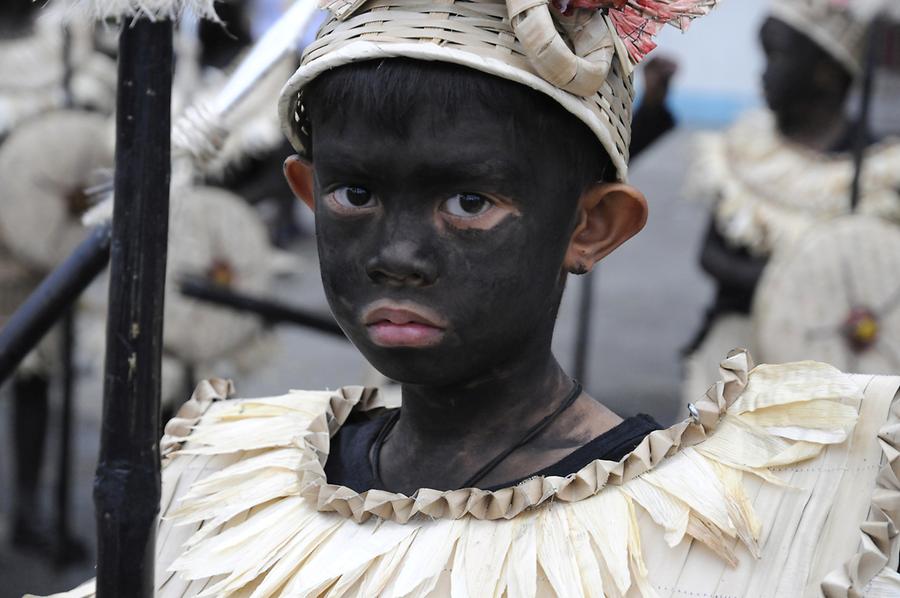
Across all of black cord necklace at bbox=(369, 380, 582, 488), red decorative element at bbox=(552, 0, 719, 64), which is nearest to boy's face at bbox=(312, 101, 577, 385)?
black cord necklace at bbox=(369, 380, 582, 488)

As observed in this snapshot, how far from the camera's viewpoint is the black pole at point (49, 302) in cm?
230

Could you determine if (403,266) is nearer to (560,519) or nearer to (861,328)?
(560,519)

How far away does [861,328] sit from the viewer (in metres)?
4.34

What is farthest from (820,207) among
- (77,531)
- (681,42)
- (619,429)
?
(681,42)

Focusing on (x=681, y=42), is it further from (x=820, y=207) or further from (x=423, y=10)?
(x=423, y=10)

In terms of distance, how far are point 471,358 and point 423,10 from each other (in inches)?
16.6

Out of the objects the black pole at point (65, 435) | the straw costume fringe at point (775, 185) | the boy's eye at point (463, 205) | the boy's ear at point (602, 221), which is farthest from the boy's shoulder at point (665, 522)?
the straw costume fringe at point (775, 185)

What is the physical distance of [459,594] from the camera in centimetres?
161

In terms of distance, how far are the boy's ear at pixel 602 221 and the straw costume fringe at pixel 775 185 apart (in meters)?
3.25

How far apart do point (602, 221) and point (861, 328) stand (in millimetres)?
2727

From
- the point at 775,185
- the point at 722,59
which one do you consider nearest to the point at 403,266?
the point at 775,185

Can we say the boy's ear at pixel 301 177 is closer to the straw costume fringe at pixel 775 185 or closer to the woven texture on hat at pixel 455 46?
the woven texture on hat at pixel 455 46

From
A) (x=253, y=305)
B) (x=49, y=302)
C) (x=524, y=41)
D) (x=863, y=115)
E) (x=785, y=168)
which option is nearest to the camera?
(x=524, y=41)

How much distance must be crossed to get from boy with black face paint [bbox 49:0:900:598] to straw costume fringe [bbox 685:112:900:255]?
336cm
